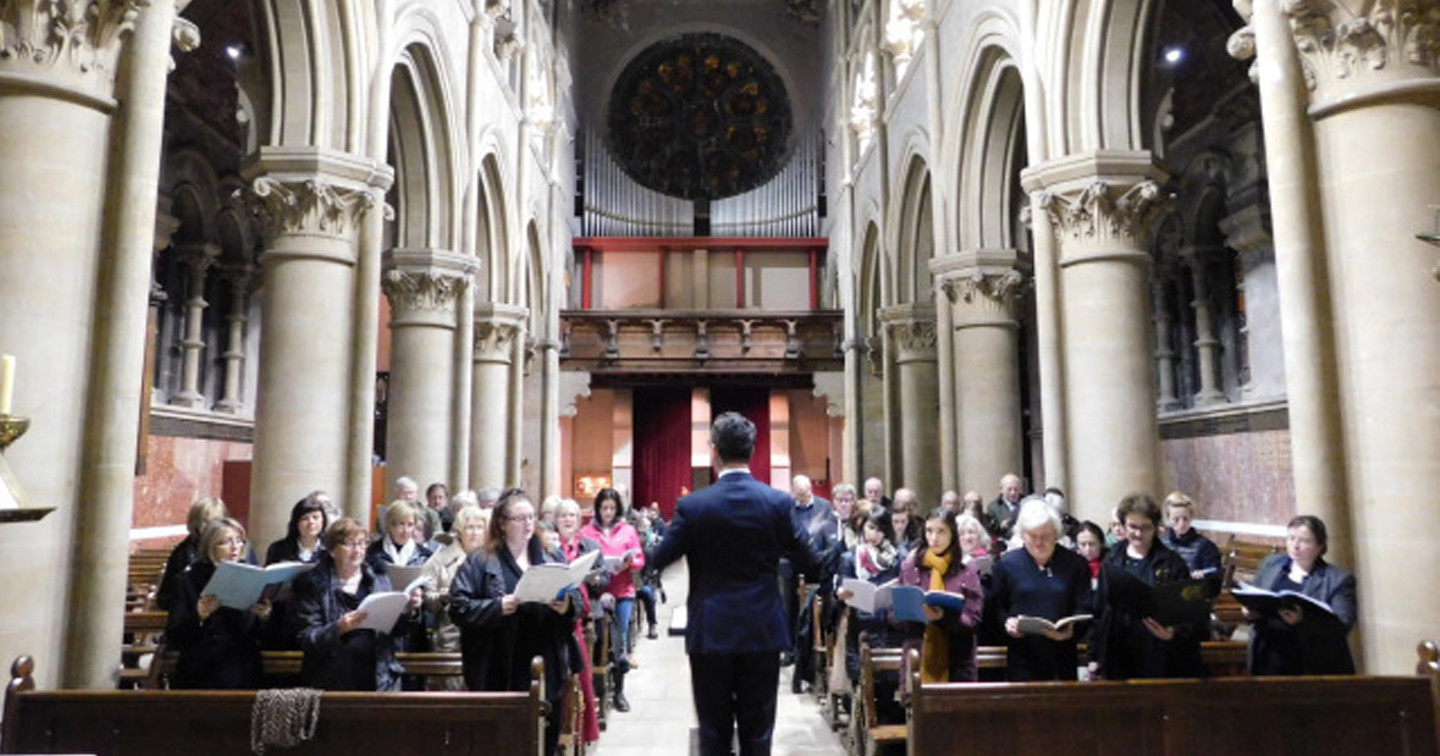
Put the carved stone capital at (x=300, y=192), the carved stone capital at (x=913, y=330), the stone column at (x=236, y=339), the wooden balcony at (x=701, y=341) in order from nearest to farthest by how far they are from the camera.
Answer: the carved stone capital at (x=300, y=192) → the carved stone capital at (x=913, y=330) → the stone column at (x=236, y=339) → the wooden balcony at (x=701, y=341)

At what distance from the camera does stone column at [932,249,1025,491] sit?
1044 cm

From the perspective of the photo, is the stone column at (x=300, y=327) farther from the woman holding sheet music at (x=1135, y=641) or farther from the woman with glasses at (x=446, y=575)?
the woman holding sheet music at (x=1135, y=641)

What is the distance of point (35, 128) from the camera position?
13.3 feet

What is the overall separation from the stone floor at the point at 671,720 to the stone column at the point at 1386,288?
10.6 ft

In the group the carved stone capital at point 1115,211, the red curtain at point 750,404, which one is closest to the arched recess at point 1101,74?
the carved stone capital at point 1115,211

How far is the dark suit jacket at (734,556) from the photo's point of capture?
3008mm

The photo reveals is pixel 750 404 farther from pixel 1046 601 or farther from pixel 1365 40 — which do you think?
pixel 1046 601

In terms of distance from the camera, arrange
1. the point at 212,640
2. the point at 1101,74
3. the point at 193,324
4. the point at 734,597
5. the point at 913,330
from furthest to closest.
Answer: the point at 913,330
the point at 193,324
the point at 1101,74
the point at 212,640
the point at 734,597

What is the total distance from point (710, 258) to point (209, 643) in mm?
18523

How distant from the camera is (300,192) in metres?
7.32

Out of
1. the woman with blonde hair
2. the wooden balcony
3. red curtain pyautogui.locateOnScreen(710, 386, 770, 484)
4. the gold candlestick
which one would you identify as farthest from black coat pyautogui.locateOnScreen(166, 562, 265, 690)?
red curtain pyautogui.locateOnScreen(710, 386, 770, 484)

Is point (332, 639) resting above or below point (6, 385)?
below

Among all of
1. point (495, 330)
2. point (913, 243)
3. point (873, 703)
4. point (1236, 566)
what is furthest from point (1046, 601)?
point (495, 330)

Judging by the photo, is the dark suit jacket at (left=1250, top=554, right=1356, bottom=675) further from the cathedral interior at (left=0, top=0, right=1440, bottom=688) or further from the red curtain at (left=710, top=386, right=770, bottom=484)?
the red curtain at (left=710, top=386, right=770, bottom=484)
